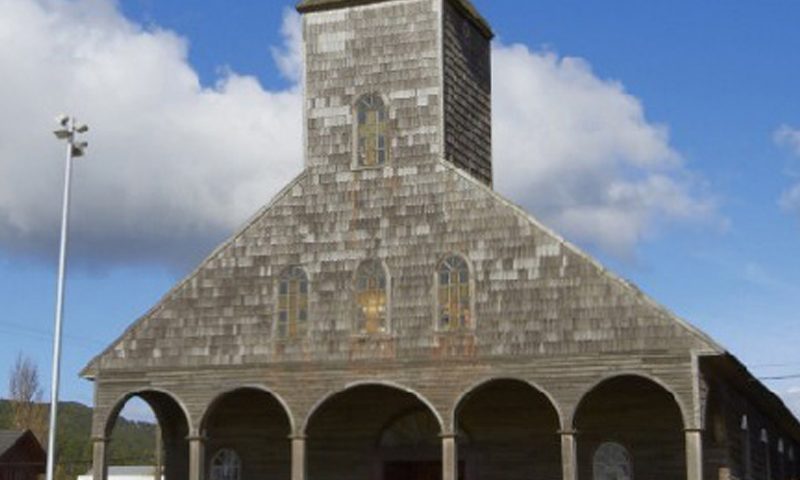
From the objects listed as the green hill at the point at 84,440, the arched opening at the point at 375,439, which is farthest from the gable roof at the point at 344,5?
the green hill at the point at 84,440

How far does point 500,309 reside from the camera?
90.1ft

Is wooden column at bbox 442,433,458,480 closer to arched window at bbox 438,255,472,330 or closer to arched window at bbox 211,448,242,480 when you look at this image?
arched window at bbox 438,255,472,330

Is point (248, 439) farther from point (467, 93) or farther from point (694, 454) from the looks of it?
point (694, 454)

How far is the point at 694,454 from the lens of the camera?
82.9 feet

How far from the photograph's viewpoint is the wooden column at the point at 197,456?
28516 mm

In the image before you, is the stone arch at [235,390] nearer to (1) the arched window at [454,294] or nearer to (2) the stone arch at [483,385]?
(2) the stone arch at [483,385]

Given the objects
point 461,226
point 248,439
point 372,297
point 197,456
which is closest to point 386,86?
point 461,226

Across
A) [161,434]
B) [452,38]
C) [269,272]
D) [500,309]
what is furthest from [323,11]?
[161,434]

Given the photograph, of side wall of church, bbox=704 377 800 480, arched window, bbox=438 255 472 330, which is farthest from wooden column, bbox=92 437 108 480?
side wall of church, bbox=704 377 800 480

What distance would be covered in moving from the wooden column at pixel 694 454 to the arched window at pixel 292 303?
8.75m

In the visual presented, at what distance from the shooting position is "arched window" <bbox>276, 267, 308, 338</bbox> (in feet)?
95.0

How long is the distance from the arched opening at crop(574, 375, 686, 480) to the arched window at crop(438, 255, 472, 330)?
3.24 meters

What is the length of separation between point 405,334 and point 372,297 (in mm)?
1221

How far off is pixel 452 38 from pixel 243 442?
36.5 ft
